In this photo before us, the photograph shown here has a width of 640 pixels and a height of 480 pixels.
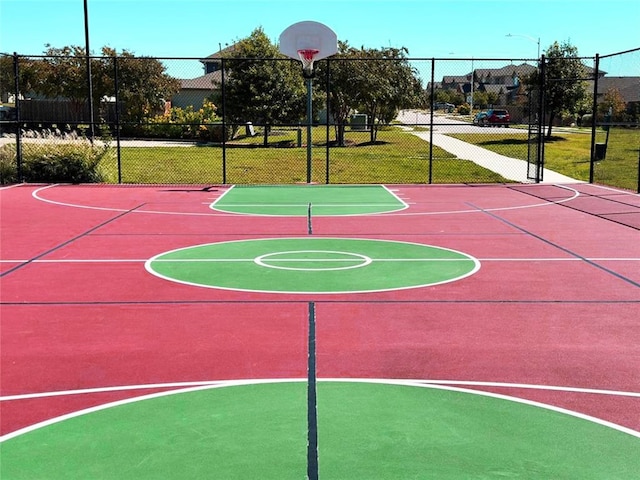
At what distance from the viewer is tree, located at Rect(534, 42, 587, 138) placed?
31.2 meters

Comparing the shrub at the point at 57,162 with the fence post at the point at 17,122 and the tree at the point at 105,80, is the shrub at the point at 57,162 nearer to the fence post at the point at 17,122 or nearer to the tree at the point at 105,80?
the fence post at the point at 17,122

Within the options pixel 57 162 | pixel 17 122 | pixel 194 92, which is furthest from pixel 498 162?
pixel 194 92

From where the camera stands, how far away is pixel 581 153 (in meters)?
29.3

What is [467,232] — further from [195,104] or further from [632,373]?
[195,104]

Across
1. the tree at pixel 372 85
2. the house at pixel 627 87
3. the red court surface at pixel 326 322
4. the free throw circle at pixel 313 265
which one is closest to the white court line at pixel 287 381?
the red court surface at pixel 326 322

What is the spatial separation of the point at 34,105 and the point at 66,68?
3.26 metres

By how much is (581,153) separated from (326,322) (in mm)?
26063

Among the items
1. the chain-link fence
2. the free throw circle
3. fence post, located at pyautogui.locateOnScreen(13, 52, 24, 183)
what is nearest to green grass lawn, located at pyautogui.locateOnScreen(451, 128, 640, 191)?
the chain-link fence

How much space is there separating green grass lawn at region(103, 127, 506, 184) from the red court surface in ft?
30.8

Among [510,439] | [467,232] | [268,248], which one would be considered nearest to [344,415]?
[510,439]

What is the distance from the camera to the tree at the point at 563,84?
102 ft

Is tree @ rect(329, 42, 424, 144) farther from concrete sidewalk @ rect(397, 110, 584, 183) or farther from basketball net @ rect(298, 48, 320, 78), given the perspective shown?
basketball net @ rect(298, 48, 320, 78)

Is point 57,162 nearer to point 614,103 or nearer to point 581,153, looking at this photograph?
point 614,103

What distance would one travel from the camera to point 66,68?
41.5 m
